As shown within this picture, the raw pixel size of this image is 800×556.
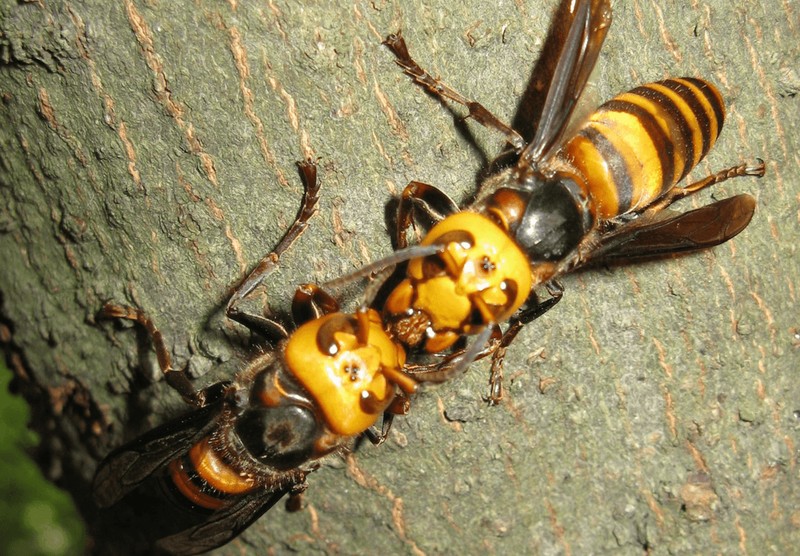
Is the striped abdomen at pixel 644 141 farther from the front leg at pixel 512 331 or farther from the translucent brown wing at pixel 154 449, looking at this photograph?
the translucent brown wing at pixel 154 449

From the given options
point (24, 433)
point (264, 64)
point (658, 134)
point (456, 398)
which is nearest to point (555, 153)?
→ point (658, 134)

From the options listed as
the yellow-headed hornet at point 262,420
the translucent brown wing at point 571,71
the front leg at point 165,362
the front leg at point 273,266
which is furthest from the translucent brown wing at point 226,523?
the translucent brown wing at point 571,71

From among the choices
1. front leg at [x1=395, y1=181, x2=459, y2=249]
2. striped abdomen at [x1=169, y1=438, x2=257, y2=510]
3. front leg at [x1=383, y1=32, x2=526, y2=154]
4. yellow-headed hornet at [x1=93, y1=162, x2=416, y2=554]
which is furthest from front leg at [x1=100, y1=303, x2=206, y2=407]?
front leg at [x1=383, y1=32, x2=526, y2=154]

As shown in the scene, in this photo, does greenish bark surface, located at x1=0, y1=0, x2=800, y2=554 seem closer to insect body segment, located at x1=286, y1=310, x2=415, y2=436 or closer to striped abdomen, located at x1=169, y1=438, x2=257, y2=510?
insect body segment, located at x1=286, y1=310, x2=415, y2=436

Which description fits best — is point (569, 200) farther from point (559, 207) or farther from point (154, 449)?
point (154, 449)

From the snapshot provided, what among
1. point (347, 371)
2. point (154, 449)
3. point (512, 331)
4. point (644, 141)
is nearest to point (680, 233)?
point (644, 141)

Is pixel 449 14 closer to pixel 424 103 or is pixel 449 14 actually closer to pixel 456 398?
pixel 424 103

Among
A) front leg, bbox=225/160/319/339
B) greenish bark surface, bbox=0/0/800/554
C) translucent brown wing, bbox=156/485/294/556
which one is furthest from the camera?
translucent brown wing, bbox=156/485/294/556
